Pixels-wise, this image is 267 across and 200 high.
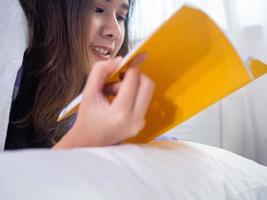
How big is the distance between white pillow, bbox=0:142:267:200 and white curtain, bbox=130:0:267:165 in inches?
25.3

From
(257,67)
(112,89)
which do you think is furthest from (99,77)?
(257,67)

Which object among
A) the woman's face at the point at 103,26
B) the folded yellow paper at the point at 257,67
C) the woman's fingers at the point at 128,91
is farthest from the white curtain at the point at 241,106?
the woman's fingers at the point at 128,91

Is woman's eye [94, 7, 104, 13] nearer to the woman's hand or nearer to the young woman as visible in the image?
the young woman

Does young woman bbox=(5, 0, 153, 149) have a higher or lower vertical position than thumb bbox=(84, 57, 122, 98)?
lower

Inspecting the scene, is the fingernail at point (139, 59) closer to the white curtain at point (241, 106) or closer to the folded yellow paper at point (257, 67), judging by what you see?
the folded yellow paper at point (257, 67)

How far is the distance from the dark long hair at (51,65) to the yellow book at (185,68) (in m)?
0.38

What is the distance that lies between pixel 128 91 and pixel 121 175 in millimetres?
76

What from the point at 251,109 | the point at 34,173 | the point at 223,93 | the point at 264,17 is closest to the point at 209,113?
the point at 251,109

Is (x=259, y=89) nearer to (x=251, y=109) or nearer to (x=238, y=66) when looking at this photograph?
(x=251, y=109)

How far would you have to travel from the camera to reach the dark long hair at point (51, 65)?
0.67 meters

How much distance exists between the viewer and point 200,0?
3.36ft

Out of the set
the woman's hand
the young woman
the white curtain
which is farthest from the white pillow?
the white curtain

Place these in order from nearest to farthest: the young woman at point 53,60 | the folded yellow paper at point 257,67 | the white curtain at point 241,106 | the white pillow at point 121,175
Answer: the white pillow at point 121,175
the folded yellow paper at point 257,67
the young woman at point 53,60
the white curtain at point 241,106

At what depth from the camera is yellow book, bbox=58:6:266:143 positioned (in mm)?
264
